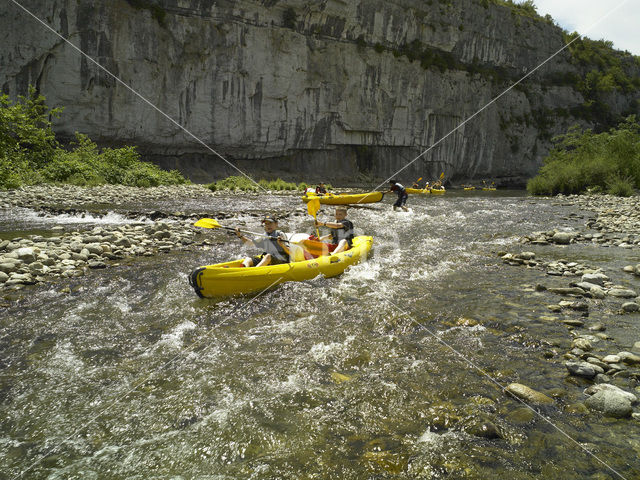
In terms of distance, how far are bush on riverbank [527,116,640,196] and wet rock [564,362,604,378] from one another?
1977 cm

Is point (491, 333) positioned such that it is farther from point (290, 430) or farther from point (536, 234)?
A: point (536, 234)

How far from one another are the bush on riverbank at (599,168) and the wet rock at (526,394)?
20365 mm

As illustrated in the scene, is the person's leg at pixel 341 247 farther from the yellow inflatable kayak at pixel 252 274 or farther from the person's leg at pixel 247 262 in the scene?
the person's leg at pixel 247 262

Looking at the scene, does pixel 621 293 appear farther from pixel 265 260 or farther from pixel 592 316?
pixel 265 260

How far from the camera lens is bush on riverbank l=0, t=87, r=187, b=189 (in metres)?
16.1

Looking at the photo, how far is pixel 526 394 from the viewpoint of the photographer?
302 centimetres

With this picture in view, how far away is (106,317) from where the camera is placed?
4.62 m

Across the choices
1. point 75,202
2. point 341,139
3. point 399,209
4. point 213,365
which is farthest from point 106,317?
point 341,139

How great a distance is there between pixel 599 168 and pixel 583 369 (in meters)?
22.0

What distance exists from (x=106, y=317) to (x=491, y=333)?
14.3 ft

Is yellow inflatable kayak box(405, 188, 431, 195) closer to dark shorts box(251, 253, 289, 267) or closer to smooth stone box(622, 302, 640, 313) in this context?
dark shorts box(251, 253, 289, 267)

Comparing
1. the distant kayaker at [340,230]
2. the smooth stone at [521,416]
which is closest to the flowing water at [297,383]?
the smooth stone at [521,416]

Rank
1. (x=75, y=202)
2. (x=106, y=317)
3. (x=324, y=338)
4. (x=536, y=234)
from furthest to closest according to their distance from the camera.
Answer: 1. (x=75, y=202)
2. (x=536, y=234)
3. (x=106, y=317)
4. (x=324, y=338)

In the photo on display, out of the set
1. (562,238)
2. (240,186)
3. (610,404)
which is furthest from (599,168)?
(610,404)
